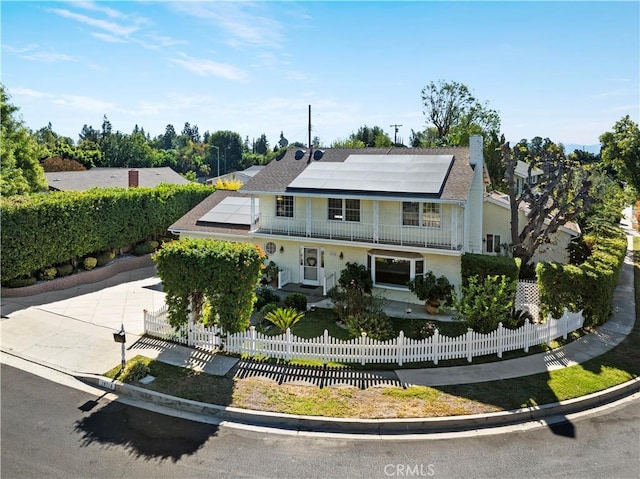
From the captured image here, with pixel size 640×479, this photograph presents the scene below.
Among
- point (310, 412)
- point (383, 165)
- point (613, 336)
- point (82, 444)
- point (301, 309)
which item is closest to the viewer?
point (82, 444)

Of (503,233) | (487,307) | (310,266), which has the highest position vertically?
(503,233)

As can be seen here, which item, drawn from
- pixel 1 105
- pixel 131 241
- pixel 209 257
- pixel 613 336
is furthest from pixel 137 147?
pixel 613 336

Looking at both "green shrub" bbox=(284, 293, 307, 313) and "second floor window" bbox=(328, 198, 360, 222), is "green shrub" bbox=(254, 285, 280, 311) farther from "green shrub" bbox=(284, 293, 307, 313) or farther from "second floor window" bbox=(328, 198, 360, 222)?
"second floor window" bbox=(328, 198, 360, 222)

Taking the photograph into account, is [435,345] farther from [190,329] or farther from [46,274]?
[46,274]

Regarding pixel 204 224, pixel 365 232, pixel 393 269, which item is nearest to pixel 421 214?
pixel 365 232

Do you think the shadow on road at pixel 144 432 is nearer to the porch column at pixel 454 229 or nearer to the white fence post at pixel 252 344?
the white fence post at pixel 252 344

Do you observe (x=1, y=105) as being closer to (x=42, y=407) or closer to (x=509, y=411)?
(x=42, y=407)
